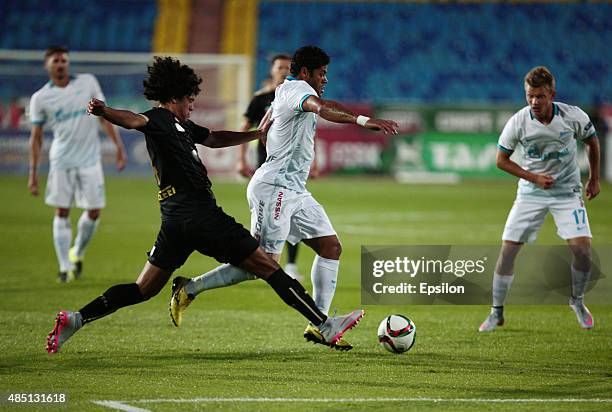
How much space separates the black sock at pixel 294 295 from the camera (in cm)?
711

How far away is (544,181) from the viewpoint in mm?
8422

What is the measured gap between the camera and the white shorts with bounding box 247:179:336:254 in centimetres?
759

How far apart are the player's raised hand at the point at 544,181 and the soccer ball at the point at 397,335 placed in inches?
73.0

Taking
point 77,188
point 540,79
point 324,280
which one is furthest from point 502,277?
point 77,188

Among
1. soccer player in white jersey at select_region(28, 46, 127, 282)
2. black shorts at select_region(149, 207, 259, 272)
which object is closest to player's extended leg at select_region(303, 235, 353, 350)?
black shorts at select_region(149, 207, 259, 272)

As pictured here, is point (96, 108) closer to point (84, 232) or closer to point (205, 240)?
point (205, 240)

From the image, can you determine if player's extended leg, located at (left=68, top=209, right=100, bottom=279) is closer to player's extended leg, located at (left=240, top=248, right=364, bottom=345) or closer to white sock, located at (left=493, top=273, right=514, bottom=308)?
white sock, located at (left=493, top=273, right=514, bottom=308)

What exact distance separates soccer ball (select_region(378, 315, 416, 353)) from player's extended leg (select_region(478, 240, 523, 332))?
156 centimetres

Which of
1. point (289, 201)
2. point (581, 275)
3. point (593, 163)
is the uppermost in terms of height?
point (593, 163)

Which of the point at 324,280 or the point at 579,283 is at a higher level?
the point at 324,280

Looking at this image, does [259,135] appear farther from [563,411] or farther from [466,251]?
[563,411]

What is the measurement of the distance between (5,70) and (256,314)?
19844 millimetres

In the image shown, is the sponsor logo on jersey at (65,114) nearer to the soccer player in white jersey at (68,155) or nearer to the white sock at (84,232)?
the soccer player in white jersey at (68,155)

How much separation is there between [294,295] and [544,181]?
2578mm
